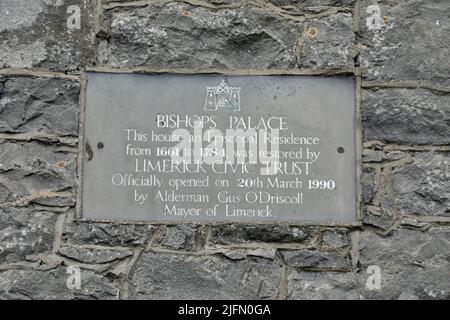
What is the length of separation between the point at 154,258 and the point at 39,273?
0.55 meters

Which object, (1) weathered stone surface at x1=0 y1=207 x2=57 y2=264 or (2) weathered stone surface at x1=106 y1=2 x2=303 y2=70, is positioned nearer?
(1) weathered stone surface at x1=0 y1=207 x2=57 y2=264

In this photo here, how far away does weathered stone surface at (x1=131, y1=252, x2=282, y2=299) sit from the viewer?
4016 mm

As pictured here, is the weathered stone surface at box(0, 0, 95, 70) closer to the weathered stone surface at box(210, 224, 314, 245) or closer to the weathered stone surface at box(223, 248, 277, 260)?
the weathered stone surface at box(210, 224, 314, 245)

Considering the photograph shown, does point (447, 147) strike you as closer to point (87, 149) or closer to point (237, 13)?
point (237, 13)

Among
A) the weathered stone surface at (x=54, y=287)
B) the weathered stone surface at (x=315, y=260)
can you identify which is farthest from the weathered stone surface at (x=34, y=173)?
the weathered stone surface at (x=315, y=260)

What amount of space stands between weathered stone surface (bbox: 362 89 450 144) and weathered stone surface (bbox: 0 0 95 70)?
1417 mm

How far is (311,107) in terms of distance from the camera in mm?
4188

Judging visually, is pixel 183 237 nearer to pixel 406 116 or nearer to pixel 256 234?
pixel 256 234

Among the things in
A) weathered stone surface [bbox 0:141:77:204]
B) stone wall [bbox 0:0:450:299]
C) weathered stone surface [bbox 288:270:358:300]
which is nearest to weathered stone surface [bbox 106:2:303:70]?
stone wall [bbox 0:0:450:299]

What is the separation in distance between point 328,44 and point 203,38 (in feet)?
2.05

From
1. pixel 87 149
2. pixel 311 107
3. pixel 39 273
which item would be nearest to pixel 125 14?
pixel 87 149

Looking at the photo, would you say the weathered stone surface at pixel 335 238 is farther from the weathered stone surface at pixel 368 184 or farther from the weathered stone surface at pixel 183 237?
the weathered stone surface at pixel 183 237

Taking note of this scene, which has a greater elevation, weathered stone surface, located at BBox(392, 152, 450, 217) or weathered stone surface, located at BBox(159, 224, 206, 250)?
weathered stone surface, located at BBox(392, 152, 450, 217)

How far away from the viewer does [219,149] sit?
13.6 ft
